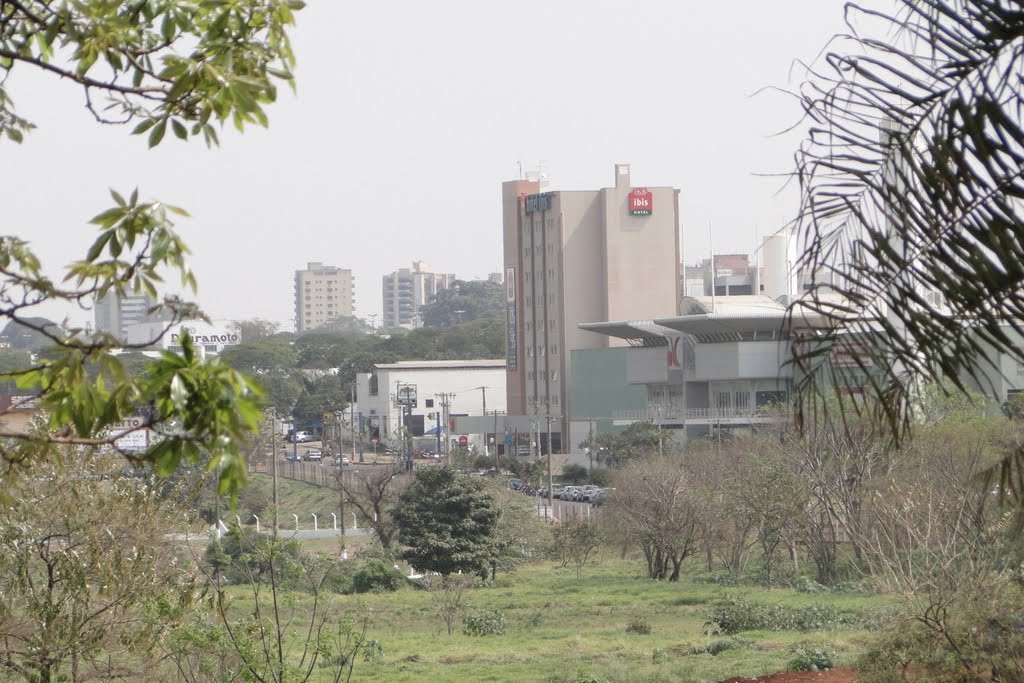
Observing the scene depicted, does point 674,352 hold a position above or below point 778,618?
above

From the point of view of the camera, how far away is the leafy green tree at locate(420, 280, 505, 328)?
167500 mm

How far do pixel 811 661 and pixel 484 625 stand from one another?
9.79 m

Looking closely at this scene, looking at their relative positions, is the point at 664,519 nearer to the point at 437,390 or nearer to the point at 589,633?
the point at 589,633

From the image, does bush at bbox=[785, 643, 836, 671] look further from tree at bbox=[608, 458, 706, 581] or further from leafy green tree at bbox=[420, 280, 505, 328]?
leafy green tree at bbox=[420, 280, 505, 328]

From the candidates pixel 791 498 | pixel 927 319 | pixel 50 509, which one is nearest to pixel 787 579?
pixel 791 498

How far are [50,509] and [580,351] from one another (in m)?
64.0

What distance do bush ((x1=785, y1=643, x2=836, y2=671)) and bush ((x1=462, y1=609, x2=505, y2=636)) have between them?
8818mm

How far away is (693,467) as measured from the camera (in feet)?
116

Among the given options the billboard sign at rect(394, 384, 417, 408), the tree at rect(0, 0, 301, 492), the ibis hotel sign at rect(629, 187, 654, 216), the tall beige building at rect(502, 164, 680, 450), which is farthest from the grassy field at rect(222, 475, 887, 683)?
the ibis hotel sign at rect(629, 187, 654, 216)

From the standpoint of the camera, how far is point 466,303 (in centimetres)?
16912

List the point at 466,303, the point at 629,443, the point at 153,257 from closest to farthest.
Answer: the point at 153,257 → the point at 629,443 → the point at 466,303

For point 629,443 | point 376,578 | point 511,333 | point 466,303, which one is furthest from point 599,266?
point 466,303

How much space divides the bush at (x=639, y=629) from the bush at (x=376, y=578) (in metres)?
10.9

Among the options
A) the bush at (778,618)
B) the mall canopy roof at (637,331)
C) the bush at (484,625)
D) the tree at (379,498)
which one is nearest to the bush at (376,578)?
the tree at (379,498)
